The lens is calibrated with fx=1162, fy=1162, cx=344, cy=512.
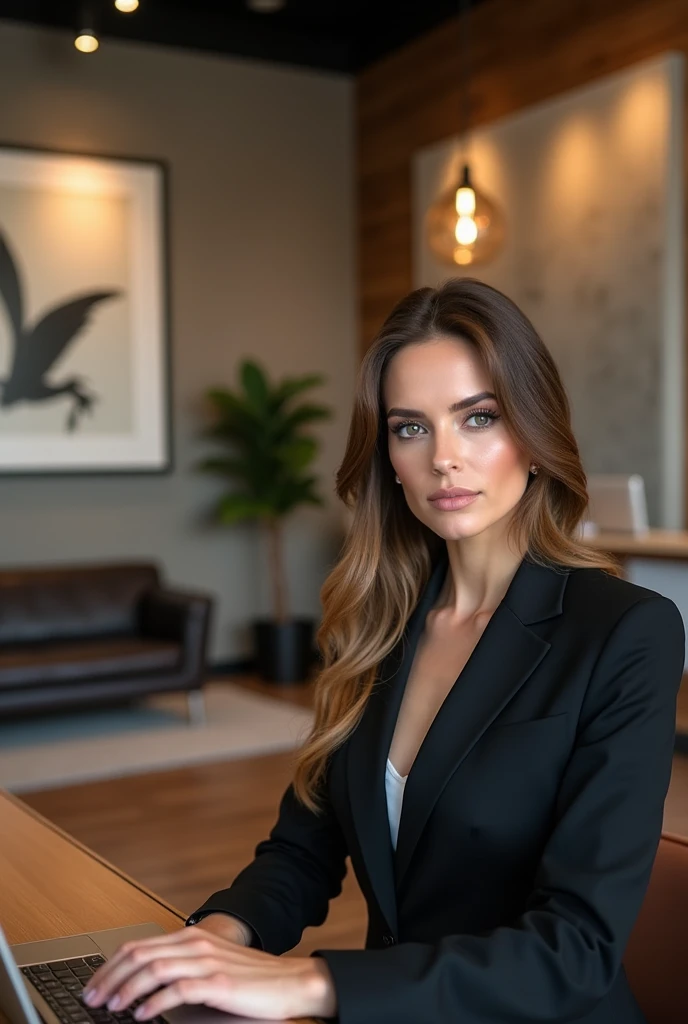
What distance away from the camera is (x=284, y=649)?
6758 millimetres

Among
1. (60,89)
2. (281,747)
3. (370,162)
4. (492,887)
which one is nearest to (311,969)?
(492,887)

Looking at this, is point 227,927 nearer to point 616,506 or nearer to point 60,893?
point 60,893

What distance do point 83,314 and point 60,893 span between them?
5523mm

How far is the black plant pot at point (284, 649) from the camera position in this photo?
266 inches

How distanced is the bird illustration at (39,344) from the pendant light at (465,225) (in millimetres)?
2139

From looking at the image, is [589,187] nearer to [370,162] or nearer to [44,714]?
[370,162]

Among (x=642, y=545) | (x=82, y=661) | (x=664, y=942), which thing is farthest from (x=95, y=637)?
(x=664, y=942)

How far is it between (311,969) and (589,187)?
5034 mm

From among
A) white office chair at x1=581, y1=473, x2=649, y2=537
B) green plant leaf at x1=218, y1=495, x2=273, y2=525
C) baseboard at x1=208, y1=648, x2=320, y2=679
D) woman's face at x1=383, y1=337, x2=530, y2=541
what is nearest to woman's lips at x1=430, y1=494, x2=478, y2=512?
woman's face at x1=383, y1=337, x2=530, y2=541

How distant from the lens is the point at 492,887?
1293 millimetres

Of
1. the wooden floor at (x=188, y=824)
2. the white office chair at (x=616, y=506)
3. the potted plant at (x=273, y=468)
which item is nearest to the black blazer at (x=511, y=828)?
the wooden floor at (x=188, y=824)

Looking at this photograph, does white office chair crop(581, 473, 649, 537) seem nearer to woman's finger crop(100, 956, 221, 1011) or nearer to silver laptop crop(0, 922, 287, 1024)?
silver laptop crop(0, 922, 287, 1024)

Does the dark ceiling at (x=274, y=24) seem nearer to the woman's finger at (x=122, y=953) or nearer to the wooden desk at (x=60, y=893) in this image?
the wooden desk at (x=60, y=893)

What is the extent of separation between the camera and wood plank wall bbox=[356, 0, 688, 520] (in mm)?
5422
